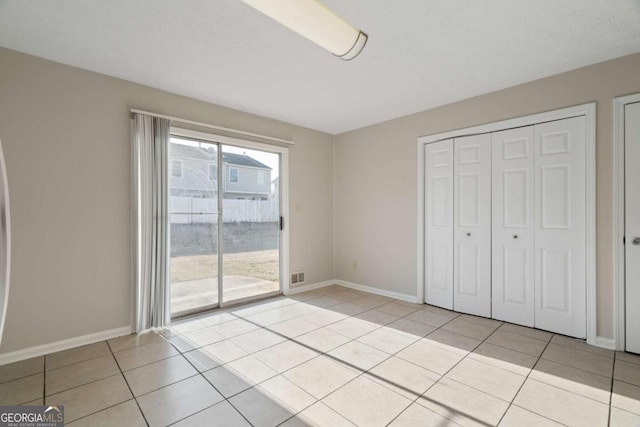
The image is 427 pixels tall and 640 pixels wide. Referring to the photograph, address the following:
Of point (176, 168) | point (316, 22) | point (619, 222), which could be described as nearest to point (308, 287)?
point (176, 168)

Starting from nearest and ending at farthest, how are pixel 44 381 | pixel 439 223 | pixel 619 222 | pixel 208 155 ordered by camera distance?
pixel 44 381 < pixel 619 222 < pixel 208 155 < pixel 439 223

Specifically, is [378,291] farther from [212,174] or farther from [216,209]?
[212,174]

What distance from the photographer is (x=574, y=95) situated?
9.64ft

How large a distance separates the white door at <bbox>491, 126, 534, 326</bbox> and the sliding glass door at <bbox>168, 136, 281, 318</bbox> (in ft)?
9.69

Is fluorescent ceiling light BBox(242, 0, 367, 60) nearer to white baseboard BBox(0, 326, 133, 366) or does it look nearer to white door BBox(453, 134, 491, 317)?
white door BBox(453, 134, 491, 317)

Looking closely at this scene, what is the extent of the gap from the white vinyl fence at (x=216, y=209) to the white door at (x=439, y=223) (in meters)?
2.25

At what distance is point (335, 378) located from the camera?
7.59 ft

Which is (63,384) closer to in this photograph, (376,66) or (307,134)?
(376,66)

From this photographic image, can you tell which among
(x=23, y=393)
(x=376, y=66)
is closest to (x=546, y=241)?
(x=376, y=66)

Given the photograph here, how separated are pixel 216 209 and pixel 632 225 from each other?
4.32m

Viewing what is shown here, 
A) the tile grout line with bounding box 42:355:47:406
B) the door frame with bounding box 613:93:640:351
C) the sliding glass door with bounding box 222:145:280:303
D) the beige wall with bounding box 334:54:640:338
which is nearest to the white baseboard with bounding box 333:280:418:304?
the beige wall with bounding box 334:54:640:338

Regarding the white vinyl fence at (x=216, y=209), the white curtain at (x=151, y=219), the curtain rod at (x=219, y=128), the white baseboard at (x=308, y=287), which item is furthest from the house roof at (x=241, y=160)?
the white baseboard at (x=308, y=287)

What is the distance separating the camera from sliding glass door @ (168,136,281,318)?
3631mm

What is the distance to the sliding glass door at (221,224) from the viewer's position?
3.63m
